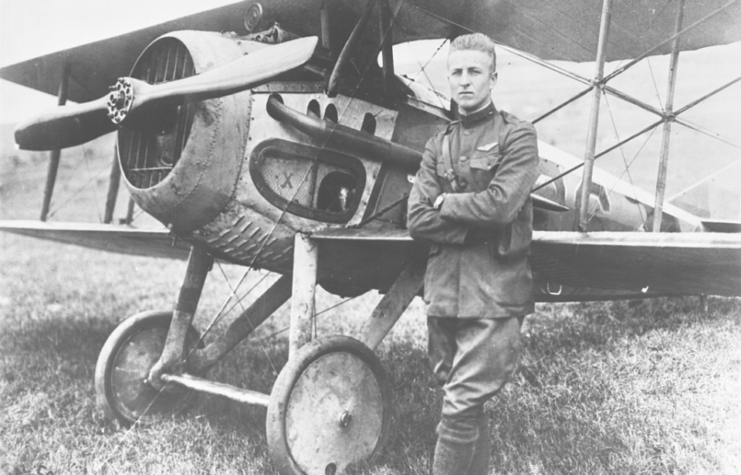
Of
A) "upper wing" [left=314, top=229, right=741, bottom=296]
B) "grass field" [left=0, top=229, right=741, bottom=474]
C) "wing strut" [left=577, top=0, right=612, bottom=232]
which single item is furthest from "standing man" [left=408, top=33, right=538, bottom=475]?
"grass field" [left=0, top=229, right=741, bottom=474]

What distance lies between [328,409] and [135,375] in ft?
5.96

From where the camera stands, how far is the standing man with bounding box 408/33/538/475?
2467 millimetres

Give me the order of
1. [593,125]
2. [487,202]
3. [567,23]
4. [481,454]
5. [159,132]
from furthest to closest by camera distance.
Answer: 1. [567,23]
2. [159,132]
3. [593,125]
4. [481,454]
5. [487,202]

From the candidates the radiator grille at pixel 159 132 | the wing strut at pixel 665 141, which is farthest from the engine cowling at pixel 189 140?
the wing strut at pixel 665 141

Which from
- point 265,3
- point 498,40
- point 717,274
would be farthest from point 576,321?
point 265,3

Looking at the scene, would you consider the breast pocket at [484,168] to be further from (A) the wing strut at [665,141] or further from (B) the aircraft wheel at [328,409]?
(A) the wing strut at [665,141]

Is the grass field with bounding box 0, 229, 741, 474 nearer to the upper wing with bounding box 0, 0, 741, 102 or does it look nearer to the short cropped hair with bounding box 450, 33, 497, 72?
the short cropped hair with bounding box 450, 33, 497, 72

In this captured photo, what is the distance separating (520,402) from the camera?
418cm

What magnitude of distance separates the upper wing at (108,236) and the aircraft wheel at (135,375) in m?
0.94

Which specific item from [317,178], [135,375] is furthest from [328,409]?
[135,375]

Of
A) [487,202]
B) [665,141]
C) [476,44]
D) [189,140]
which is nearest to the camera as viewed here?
[487,202]

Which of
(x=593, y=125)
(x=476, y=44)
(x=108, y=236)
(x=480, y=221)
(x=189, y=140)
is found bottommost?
(x=108, y=236)

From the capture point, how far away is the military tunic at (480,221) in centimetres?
239

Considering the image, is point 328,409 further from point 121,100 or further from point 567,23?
point 567,23
